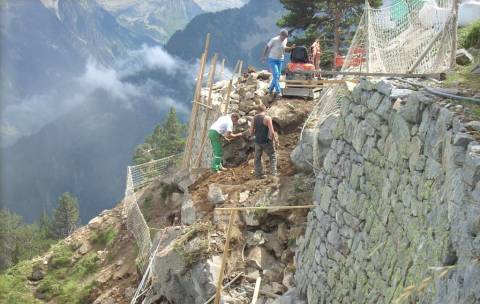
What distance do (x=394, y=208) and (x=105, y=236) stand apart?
12825 mm

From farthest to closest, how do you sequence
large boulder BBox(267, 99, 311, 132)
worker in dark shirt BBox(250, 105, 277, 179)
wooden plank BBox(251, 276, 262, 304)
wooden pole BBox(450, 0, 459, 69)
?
large boulder BBox(267, 99, 311, 132)
worker in dark shirt BBox(250, 105, 277, 179)
wooden plank BBox(251, 276, 262, 304)
wooden pole BBox(450, 0, 459, 69)

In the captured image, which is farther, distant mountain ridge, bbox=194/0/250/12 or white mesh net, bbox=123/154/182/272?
distant mountain ridge, bbox=194/0/250/12

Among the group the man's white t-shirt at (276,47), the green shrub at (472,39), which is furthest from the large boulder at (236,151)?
the green shrub at (472,39)

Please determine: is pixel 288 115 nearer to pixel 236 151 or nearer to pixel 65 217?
pixel 236 151

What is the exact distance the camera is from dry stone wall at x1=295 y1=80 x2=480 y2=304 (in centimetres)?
469

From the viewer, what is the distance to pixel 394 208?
629 centimetres

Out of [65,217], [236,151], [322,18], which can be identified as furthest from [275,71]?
[65,217]

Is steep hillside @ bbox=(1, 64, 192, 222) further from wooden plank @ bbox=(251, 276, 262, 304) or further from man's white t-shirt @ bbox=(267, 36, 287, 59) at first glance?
wooden plank @ bbox=(251, 276, 262, 304)

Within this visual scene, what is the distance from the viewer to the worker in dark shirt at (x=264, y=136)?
11523 millimetres

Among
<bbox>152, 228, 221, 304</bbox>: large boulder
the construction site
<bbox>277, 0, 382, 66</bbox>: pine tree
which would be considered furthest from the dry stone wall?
<bbox>277, 0, 382, 66</bbox>: pine tree

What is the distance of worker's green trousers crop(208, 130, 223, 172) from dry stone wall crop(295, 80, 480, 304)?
4.47 metres

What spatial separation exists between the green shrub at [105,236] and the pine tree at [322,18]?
456 inches

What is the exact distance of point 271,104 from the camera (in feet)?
48.7

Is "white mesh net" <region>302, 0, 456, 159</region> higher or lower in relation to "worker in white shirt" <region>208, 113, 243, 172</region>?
higher
